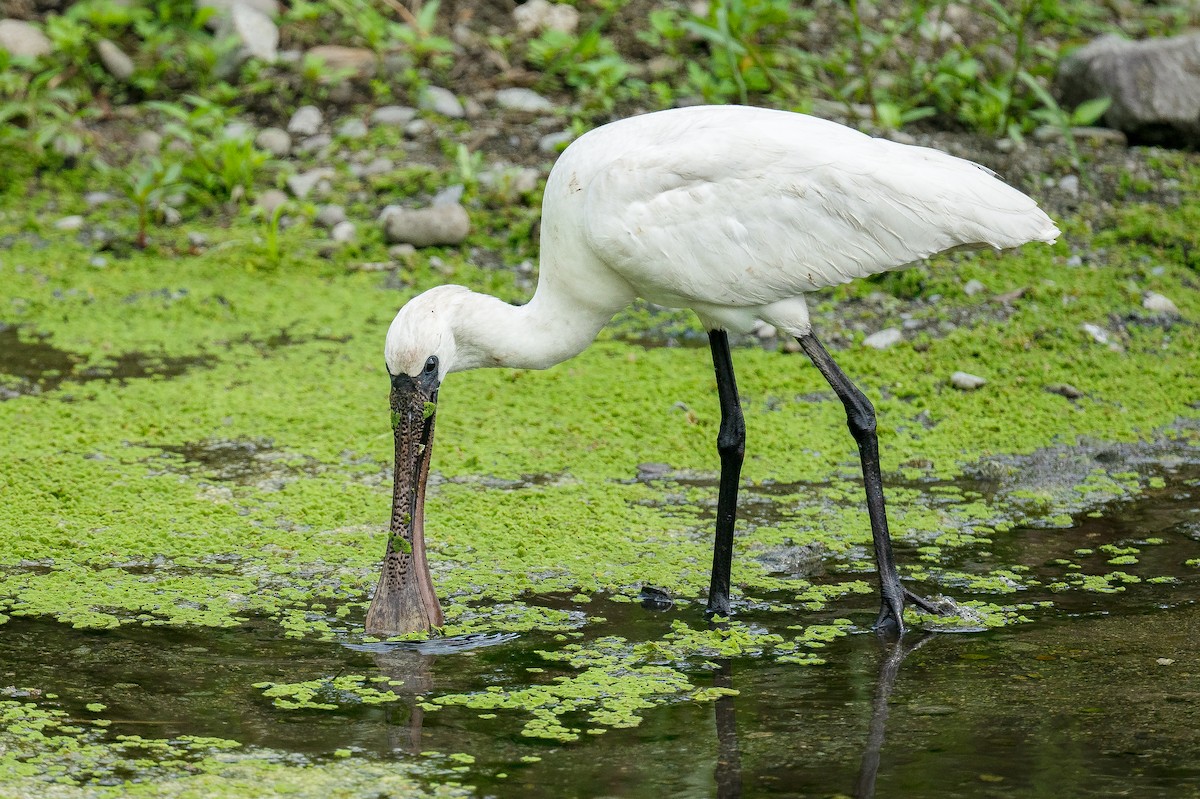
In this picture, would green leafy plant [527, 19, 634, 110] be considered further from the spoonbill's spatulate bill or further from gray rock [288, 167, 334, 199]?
the spoonbill's spatulate bill

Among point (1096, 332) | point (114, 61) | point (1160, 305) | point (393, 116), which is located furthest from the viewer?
point (114, 61)

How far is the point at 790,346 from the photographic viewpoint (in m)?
8.25

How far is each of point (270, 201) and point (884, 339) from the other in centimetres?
445

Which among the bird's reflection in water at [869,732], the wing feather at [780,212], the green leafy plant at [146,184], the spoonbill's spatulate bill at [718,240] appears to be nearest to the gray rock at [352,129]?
the green leafy plant at [146,184]

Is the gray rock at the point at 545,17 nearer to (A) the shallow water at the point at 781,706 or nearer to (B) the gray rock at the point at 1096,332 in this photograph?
(B) the gray rock at the point at 1096,332

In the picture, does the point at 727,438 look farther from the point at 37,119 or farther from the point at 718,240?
the point at 37,119

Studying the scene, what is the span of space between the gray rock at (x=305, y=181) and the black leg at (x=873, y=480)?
590 centimetres

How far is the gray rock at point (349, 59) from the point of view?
460 inches

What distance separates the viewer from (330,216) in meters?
10.1

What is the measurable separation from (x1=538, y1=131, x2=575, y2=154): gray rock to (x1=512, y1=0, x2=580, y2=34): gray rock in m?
1.64

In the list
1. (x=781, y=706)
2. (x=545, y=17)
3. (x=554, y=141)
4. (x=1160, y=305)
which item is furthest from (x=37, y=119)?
(x=781, y=706)

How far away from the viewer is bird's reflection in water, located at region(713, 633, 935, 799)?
150 inches

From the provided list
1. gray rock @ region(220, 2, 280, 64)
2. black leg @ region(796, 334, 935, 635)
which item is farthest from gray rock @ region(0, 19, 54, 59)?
black leg @ region(796, 334, 935, 635)

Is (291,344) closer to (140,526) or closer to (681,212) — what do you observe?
(140,526)
